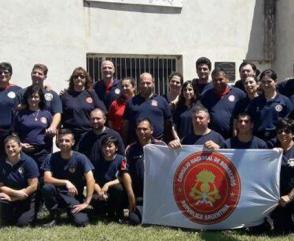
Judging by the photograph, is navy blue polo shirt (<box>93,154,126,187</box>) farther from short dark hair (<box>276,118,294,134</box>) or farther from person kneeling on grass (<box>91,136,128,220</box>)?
short dark hair (<box>276,118,294,134</box>)

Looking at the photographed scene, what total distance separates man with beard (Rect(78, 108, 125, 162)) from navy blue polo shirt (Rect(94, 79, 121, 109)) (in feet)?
2.12

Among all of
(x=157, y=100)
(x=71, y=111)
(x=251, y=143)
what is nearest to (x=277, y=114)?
(x=251, y=143)

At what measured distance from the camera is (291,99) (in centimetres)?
717

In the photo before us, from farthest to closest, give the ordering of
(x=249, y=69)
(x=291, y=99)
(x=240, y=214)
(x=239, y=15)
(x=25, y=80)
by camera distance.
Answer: (x=239, y=15) → (x=25, y=80) → (x=249, y=69) → (x=291, y=99) → (x=240, y=214)

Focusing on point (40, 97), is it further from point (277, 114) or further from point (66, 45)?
point (66, 45)

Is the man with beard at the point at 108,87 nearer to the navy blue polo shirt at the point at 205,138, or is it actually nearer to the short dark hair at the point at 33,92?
the short dark hair at the point at 33,92

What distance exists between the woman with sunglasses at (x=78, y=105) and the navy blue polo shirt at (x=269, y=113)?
207 centimetres

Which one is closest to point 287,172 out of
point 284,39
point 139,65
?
point 139,65

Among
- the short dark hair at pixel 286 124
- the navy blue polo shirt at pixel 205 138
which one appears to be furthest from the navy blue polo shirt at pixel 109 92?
the short dark hair at pixel 286 124

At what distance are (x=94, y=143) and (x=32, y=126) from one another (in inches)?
32.5

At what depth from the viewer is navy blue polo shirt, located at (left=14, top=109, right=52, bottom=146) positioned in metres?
7.25

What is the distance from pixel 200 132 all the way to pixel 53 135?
1935 millimetres

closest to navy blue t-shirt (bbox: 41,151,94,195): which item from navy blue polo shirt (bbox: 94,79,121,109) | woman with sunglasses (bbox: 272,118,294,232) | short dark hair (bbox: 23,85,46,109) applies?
short dark hair (bbox: 23,85,46,109)

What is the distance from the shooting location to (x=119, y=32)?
11453 mm
